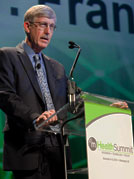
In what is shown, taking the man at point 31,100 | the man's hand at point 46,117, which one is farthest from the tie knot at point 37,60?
the man's hand at point 46,117

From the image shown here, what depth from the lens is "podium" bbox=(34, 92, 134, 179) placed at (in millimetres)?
1781

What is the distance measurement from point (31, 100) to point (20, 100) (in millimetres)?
132

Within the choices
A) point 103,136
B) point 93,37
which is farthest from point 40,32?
point 93,37

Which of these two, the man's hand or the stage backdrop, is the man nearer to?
the man's hand

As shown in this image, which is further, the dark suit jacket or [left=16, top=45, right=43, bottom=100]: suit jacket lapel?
[left=16, top=45, right=43, bottom=100]: suit jacket lapel

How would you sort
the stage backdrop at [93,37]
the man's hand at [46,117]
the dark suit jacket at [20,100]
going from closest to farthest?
1. the man's hand at [46,117]
2. the dark suit jacket at [20,100]
3. the stage backdrop at [93,37]

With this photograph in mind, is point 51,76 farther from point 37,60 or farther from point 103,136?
point 103,136

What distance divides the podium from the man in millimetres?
174

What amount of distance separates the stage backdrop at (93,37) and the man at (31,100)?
84 cm

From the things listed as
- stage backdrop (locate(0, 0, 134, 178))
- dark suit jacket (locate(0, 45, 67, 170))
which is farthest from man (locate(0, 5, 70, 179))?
stage backdrop (locate(0, 0, 134, 178))

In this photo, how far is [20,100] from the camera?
7.48 ft

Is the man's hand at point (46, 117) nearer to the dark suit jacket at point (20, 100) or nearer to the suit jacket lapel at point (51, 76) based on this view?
the dark suit jacket at point (20, 100)

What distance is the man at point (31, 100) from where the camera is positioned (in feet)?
7.38

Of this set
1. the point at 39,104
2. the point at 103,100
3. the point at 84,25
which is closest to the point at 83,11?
the point at 84,25
